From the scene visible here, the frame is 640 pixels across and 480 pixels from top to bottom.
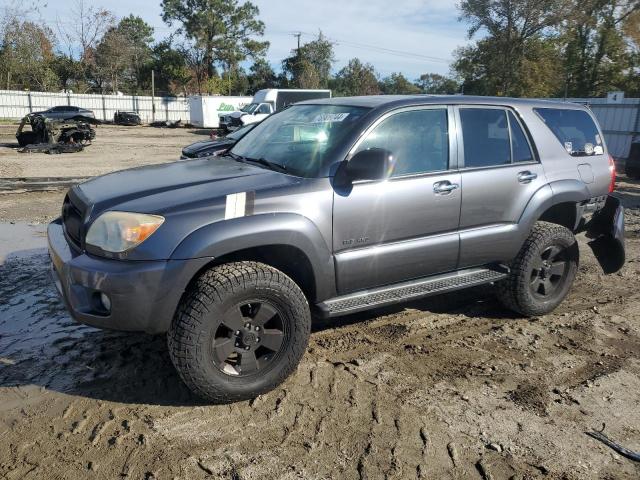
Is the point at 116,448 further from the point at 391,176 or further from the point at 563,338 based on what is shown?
the point at 563,338

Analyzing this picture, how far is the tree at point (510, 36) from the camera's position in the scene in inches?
1341

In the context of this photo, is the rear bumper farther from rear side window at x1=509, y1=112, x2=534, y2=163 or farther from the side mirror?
the side mirror

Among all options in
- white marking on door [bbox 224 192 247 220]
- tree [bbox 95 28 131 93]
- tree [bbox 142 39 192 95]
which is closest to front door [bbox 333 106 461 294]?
white marking on door [bbox 224 192 247 220]

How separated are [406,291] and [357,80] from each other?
207ft

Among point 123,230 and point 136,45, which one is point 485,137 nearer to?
point 123,230

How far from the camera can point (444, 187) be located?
376 centimetres

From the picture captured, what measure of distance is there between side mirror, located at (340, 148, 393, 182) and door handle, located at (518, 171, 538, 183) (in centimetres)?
136

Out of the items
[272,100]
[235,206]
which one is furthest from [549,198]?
[272,100]

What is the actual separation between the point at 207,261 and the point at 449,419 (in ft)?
5.41

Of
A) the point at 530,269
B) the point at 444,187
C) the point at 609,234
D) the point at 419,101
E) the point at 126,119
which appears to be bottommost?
the point at 530,269

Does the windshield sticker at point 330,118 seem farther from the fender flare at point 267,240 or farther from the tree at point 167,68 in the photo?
the tree at point 167,68

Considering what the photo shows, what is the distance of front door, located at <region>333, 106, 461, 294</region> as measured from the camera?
3420 mm

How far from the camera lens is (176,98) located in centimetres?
4594

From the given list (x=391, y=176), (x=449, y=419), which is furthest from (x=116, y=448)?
(x=391, y=176)
